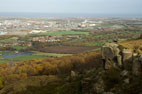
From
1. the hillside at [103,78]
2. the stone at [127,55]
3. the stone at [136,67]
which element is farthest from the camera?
the stone at [127,55]

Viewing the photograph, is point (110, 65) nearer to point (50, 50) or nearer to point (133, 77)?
point (133, 77)

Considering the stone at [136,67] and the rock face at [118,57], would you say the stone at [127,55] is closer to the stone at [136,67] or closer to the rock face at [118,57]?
the rock face at [118,57]

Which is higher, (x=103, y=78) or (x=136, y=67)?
(x=136, y=67)

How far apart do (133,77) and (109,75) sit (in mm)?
3331

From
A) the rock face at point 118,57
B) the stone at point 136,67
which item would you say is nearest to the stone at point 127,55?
the rock face at point 118,57

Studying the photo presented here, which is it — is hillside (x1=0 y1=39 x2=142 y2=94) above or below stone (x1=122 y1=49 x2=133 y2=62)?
below

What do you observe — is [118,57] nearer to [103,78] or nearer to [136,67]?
[103,78]

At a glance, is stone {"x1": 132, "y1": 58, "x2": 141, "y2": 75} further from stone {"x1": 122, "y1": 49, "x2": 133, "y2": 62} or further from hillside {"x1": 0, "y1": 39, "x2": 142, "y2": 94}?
stone {"x1": 122, "y1": 49, "x2": 133, "y2": 62}

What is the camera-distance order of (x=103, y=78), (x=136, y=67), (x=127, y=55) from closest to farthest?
(x=136, y=67)
(x=103, y=78)
(x=127, y=55)

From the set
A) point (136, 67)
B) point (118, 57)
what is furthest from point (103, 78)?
point (136, 67)

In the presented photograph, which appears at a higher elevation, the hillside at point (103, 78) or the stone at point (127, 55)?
the stone at point (127, 55)

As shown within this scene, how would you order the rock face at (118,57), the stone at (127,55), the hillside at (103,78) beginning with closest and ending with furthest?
A: the hillside at (103,78), the rock face at (118,57), the stone at (127,55)

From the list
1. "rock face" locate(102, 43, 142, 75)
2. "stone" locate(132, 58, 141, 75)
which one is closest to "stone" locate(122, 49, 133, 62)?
"rock face" locate(102, 43, 142, 75)

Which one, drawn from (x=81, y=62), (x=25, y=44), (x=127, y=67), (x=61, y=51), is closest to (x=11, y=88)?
(x=81, y=62)
